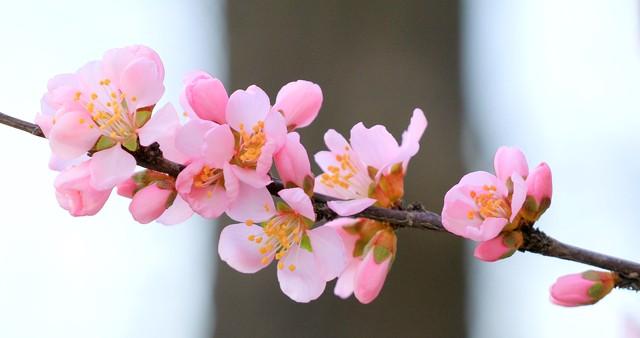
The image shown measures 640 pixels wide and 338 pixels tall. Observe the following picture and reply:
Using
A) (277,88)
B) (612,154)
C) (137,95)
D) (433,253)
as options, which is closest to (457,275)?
(433,253)

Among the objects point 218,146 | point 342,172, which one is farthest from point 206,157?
point 342,172

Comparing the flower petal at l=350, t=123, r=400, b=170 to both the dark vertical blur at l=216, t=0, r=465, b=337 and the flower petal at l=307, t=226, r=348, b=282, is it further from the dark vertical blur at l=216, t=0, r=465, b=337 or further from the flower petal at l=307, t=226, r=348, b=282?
the dark vertical blur at l=216, t=0, r=465, b=337

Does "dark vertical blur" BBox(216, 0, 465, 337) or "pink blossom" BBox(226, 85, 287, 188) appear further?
"dark vertical blur" BBox(216, 0, 465, 337)

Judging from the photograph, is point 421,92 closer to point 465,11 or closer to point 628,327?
point 465,11

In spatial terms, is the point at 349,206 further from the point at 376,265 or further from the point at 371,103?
the point at 371,103

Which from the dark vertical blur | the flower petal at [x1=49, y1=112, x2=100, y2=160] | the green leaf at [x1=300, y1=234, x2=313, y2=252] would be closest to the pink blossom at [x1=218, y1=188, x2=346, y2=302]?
the green leaf at [x1=300, y1=234, x2=313, y2=252]

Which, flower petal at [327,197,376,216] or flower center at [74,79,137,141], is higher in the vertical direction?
flower center at [74,79,137,141]
